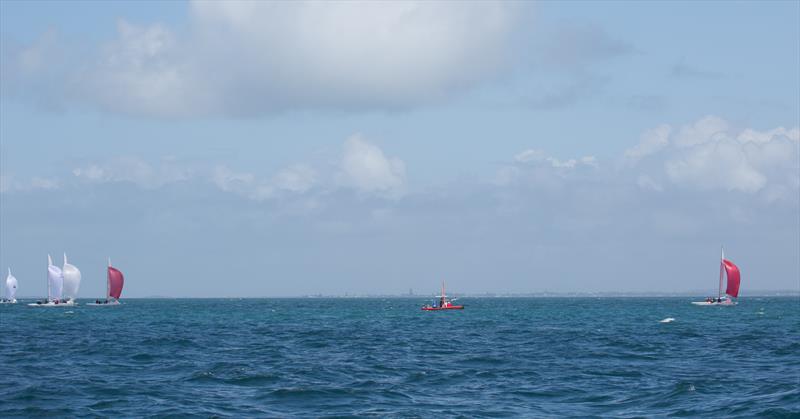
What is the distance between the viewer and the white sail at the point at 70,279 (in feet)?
624

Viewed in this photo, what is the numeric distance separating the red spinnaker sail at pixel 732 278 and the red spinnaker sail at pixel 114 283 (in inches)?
5150

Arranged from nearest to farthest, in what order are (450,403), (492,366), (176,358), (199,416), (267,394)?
(199,416) < (450,403) < (267,394) < (492,366) < (176,358)

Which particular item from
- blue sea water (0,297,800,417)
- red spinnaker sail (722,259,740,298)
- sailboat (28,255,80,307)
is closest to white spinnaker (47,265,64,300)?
sailboat (28,255,80,307)

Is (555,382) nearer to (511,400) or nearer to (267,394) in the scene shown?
(511,400)

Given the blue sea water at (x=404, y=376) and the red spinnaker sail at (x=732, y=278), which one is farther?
the red spinnaker sail at (x=732, y=278)

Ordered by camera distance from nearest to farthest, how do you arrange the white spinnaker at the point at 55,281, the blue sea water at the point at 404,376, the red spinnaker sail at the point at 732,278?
the blue sea water at the point at 404,376 < the red spinnaker sail at the point at 732,278 < the white spinnaker at the point at 55,281

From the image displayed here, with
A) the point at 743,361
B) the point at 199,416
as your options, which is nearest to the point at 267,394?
the point at 199,416

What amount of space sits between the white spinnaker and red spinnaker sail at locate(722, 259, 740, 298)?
460ft

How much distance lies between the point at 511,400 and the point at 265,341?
130ft

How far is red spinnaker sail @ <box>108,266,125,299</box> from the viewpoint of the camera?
7687 inches

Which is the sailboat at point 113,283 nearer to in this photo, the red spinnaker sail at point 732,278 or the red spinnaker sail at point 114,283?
the red spinnaker sail at point 114,283

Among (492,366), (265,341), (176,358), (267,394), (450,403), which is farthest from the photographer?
(265,341)

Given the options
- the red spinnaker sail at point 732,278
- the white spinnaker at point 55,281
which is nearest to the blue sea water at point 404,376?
the red spinnaker sail at point 732,278

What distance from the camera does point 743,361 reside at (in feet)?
170
